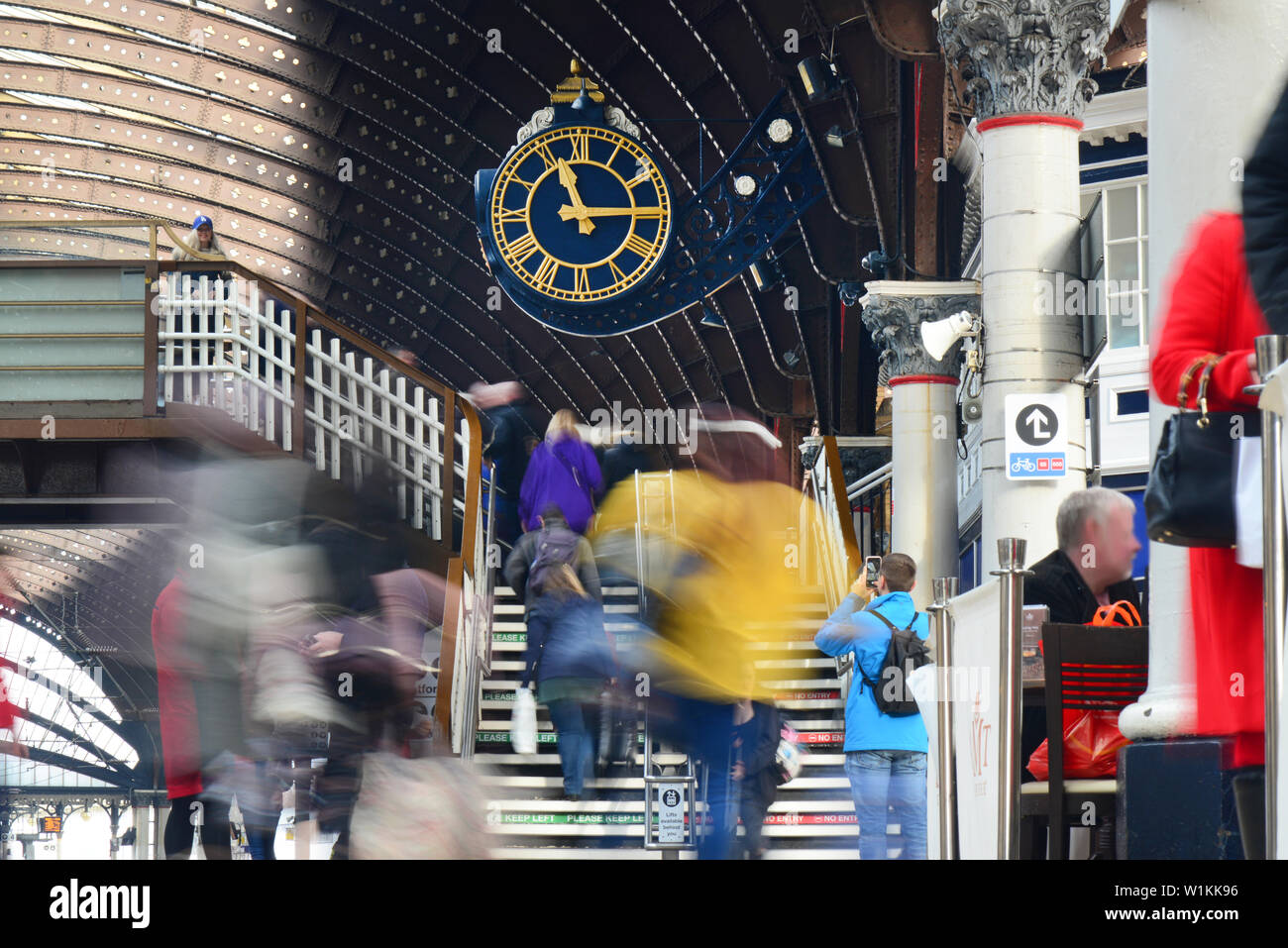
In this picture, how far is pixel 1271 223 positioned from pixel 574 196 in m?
11.1

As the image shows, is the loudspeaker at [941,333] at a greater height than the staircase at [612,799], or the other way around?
the loudspeaker at [941,333]

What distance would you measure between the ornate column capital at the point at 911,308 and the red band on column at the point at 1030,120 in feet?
15.2

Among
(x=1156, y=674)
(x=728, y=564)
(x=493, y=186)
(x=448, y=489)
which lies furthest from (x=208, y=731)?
(x=493, y=186)

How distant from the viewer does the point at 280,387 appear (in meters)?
14.8

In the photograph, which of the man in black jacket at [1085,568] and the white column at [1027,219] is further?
the white column at [1027,219]

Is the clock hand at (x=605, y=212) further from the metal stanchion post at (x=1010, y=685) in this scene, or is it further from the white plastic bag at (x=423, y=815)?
the metal stanchion post at (x=1010, y=685)

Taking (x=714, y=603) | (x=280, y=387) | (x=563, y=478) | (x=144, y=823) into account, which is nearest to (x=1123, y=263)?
(x=563, y=478)

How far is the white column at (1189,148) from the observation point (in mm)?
4734

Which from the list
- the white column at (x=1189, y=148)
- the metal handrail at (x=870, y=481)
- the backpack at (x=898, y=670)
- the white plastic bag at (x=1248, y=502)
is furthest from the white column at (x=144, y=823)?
the white plastic bag at (x=1248, y=502)

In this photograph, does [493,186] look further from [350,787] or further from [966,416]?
[350,787]

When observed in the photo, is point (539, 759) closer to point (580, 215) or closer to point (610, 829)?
point (610, 829)

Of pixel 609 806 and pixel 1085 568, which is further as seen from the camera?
pixel 609 806

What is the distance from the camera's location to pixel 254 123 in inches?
1043

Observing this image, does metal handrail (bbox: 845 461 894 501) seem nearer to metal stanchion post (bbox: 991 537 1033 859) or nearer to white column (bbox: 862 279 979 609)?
white column (bbox: 862 279 979 609)
